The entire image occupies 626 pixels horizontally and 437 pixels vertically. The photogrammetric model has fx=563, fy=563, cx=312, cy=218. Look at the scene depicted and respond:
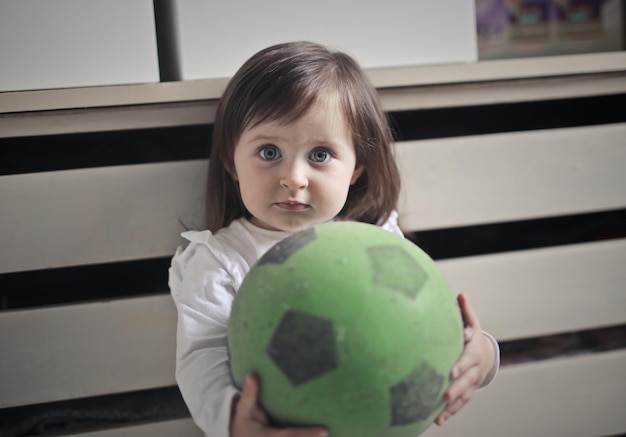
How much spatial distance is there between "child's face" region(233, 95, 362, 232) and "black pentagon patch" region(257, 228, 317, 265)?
0.50 ft

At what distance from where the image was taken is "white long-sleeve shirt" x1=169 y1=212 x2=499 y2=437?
812mm

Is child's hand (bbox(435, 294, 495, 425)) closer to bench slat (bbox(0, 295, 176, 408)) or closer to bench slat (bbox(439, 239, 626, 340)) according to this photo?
bench slat (bbox(439, 239, 626, 340))

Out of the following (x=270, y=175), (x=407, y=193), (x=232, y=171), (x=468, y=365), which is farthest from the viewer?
(x=407, y=193)

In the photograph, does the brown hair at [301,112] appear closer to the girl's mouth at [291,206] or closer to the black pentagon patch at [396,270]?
the girl's mouth at [291,206]

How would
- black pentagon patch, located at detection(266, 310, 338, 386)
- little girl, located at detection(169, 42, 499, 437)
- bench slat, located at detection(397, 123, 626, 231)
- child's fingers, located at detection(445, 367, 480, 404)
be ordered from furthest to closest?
1. bench slat, located at detection(397, 123, 626, 231)
2. little girl, located at detection(169, 42, 499, 437)
3. child's fingers, located at detection(445, 367, 480, 404)
4. black pentagon patch, located at detection(266, 310, 338, 386)

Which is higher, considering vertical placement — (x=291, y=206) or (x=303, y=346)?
(x=291, y=206)

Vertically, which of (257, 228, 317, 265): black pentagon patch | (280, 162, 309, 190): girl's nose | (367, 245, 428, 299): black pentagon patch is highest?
(280, 162, 309, 190): girl's nose

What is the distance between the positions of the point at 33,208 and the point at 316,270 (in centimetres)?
59

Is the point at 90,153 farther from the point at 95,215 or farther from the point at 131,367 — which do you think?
the point at 131,367

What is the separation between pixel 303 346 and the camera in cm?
64

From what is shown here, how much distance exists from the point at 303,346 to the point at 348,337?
2.1 inches

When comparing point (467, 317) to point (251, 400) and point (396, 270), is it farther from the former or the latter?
point (251, 400)

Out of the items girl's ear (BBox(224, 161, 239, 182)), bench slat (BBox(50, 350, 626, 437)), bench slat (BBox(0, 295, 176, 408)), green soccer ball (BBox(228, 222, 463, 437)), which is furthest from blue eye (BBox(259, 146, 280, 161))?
bench slat (BBox(50, 350, 626, 437))

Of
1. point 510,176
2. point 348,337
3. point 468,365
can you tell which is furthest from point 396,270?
point 510,176
